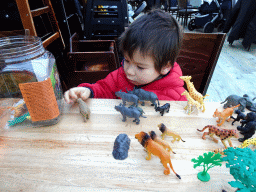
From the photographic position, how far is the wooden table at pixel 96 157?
0.39 meters

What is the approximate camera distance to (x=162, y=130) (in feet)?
1.63

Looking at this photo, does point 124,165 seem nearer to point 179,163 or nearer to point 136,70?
point 179,163

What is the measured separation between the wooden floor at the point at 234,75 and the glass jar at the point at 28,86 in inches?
68.7

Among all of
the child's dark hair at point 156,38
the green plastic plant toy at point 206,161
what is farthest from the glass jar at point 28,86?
the green plastic plant toy at point 206,161

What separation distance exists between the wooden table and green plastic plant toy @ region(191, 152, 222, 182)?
1 centimetres

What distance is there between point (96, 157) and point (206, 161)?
26 cm

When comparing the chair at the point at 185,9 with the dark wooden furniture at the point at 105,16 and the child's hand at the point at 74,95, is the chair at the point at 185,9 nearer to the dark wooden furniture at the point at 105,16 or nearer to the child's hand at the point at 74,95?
the dark wooden furniture at the point at 105,16

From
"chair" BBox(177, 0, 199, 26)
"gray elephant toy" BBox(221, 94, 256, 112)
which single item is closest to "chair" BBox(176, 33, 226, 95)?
"gray elephant toy" BBox(221, 94, 256, 112)

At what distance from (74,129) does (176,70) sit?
615 millimetres

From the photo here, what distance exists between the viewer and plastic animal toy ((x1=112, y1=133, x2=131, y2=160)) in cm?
44

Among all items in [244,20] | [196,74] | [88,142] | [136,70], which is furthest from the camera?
[244,20]

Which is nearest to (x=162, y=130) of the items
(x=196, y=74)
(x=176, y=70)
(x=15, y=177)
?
(x=15, y=177)

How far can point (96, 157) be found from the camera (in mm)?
447

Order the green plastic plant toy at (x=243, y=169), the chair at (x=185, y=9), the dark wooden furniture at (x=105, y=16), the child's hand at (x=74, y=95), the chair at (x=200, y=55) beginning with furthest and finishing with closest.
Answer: the chair at (x=185, y=9) < the dark wooden furniture at (x=105, y=16) < the chair at (x=200, y=55) < the child's hand at (x=74, y=95) < the green plastic plant toy at (x=243, y=169)
